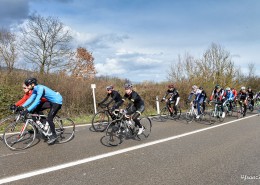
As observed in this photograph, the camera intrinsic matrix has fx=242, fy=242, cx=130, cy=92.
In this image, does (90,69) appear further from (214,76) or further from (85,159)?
(85,159)

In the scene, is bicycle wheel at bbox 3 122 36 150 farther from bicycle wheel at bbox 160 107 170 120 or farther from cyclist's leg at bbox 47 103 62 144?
bicycle wheel at bbox 160 107 170 120

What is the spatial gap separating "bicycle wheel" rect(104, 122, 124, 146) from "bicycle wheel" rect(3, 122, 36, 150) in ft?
7.25

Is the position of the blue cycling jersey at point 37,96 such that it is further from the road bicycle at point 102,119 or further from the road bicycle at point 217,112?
the road bicycle at point 217,112

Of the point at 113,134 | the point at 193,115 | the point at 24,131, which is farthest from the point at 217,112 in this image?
the point at 24,131

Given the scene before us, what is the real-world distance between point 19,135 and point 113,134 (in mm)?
2747

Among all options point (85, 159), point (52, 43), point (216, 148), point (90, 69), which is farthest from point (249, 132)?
point (90, 69)

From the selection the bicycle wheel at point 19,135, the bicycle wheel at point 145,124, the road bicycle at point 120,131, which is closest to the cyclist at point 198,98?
the bicycle wheel at point 145,124

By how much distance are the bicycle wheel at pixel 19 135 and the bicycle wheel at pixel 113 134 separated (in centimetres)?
221

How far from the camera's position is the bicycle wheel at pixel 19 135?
6.70m

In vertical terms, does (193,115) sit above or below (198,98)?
below

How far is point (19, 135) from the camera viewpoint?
6996mm

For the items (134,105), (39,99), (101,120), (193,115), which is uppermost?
(39,99)

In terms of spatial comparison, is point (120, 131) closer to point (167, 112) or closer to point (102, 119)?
point (102, 119)

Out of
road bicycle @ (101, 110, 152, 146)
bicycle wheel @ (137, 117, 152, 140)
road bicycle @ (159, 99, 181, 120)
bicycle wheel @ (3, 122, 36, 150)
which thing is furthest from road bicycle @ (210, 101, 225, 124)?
bicycle wheel @ (3, 122, 36, 150)
